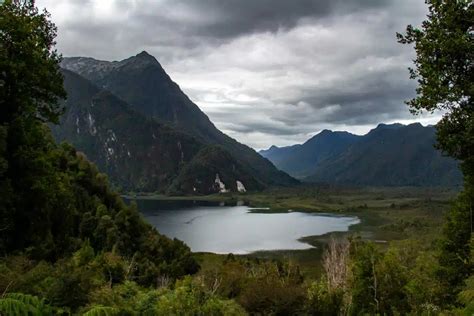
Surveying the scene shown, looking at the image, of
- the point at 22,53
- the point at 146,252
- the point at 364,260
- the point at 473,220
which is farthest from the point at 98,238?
the point at 473,220

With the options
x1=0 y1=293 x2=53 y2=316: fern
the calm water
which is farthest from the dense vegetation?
the calm water

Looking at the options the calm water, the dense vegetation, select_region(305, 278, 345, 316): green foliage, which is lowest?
the calm water

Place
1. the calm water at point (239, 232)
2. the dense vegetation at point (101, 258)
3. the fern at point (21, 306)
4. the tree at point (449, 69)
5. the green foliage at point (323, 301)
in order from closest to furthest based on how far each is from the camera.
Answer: the fern at point (21, 306), the dense vegetation at point (101, 258), the tree at point (449, 69), the green foliage at point (323, 301), the calm water at point (239, 232)

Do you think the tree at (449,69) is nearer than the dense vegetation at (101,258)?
No

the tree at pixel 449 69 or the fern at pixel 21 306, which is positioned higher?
the tree at pixel 449 69

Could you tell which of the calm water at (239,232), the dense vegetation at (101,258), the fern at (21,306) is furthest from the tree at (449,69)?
the calm water at (239,232)

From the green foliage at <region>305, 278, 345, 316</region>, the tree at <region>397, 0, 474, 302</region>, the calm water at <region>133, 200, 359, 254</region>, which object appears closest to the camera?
the tree at <region>397, 0, 474, 302</region>

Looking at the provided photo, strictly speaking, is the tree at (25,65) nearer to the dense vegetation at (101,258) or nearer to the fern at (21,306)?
the dense vegetation at (101,258)

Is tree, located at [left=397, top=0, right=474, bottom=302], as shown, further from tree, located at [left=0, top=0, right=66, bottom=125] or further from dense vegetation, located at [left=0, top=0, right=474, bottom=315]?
tree, located at [left=0, top=0, right=66, bottom=125]

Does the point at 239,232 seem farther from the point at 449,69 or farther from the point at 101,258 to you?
the point at 449,69

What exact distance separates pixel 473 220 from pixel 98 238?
5019 cm

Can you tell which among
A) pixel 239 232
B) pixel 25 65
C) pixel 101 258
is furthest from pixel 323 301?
pixel 239 232

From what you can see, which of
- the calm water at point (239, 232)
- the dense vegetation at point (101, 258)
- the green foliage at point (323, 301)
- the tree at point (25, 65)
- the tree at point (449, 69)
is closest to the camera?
the dense vegetation at point (101, 258)

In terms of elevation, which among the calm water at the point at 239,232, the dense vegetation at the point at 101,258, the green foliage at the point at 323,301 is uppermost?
the dense vegetation at the point at 101,258
